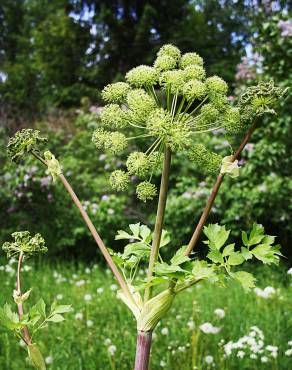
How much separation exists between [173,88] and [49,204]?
21.0 ft

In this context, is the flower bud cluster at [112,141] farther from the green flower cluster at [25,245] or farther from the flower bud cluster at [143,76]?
the green flower cluster at [25,245]

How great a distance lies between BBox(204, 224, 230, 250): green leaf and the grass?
46.4 inches

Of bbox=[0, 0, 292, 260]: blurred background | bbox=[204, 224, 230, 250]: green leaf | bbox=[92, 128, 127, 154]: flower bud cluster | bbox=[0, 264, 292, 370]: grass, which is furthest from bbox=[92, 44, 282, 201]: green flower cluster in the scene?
bbox=[0, 0, 292, 260]: blurred background

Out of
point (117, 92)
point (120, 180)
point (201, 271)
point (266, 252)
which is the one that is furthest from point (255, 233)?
point (117, 92)

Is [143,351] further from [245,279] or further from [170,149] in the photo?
[170,149]

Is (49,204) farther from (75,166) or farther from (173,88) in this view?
(173,88)

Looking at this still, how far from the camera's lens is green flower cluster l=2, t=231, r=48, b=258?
48.4 inches

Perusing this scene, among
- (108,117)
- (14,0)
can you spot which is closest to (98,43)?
(14,0)

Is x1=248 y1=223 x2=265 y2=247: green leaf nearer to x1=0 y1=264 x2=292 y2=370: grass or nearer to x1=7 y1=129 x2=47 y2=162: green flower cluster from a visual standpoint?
x1=7 y1=129 x2=47 y2=162: green flower cluster

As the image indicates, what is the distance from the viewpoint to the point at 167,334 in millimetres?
3053

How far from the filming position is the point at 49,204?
24.1ft

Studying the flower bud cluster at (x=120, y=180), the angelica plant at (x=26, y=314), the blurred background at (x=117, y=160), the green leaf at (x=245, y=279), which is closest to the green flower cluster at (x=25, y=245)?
the angelica plant at (x=26, y=314)

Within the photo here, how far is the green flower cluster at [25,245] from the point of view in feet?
4.03

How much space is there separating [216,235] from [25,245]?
1.43 ft
